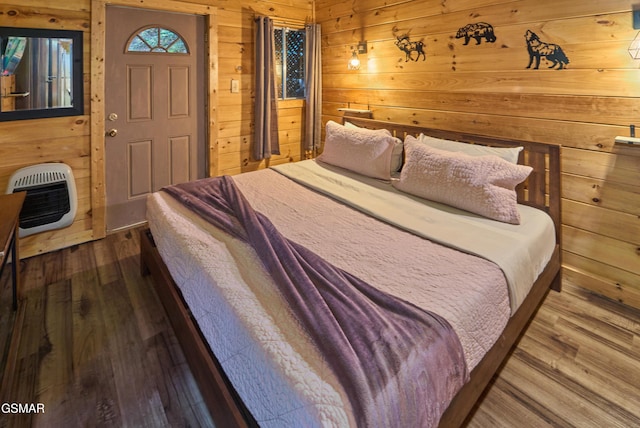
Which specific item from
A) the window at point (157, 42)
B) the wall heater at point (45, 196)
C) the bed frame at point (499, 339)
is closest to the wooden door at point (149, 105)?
the window at point (157, 42)

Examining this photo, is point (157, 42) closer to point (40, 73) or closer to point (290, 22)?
point (40, 73)

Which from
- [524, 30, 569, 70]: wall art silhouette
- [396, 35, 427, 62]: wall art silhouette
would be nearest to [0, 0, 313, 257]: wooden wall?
[396, 35, 427, 62]: wall art silhouette

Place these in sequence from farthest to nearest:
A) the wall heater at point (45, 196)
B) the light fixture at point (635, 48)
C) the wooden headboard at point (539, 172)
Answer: the wall heater at point (45, 196) < the wooden headboard at point (539, 172) < the light fixture at point (635, 48)

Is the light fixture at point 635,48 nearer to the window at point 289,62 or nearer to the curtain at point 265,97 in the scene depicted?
the curtain at point 265,97

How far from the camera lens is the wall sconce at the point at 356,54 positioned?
144 inches

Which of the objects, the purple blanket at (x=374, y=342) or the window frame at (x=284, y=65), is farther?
the window frame at (x=284, y=65)

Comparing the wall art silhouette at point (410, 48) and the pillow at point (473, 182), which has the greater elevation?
the wall art silhouette at point (410, 48)

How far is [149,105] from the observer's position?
10.9 ft

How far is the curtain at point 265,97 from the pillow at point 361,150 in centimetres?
98

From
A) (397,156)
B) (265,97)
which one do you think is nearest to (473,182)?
(397,156)

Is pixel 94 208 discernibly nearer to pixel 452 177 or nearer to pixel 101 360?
pixel 101 360

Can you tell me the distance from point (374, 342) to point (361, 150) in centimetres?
202

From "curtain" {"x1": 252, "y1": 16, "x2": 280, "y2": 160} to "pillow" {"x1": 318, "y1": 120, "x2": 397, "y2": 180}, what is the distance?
0.98 m

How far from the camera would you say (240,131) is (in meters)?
3.93
